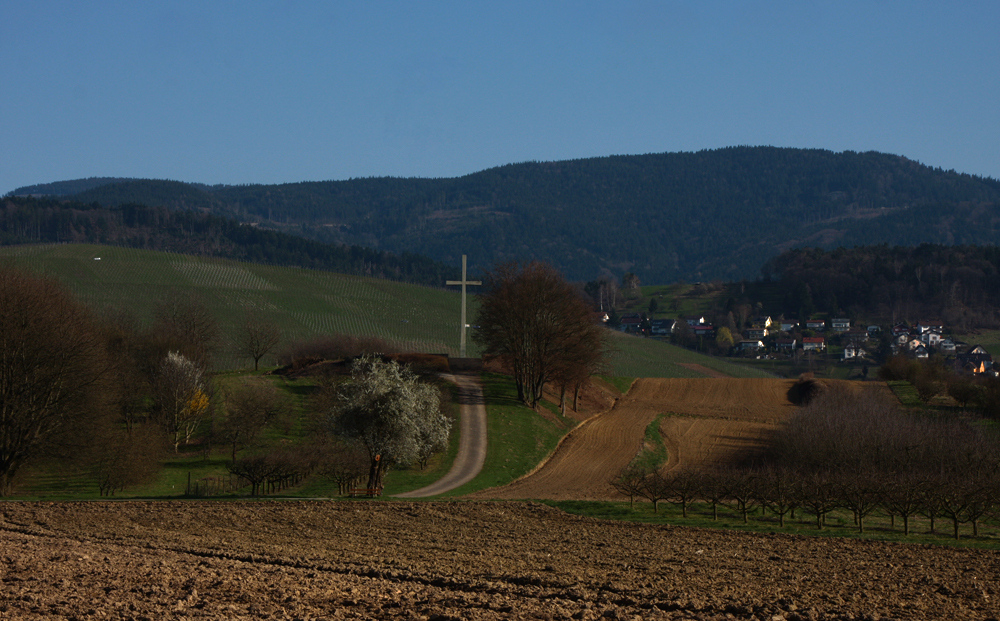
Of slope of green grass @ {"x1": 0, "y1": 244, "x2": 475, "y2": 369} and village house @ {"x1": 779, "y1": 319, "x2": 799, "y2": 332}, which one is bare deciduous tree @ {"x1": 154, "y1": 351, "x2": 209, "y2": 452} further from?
village house @ {"x1": 779, "y1": 319, "x2": 799, "y2": 332}

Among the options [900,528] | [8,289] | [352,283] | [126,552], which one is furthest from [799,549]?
[352,283]

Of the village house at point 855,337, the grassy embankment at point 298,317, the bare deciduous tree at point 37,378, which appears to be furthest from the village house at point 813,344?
the bare deciduous tree at point 37,378

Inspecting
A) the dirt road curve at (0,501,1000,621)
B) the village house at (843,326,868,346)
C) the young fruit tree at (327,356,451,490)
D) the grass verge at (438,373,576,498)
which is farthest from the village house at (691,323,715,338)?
the dirt road curve at (0,501,1000,621)

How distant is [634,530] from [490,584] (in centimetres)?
970

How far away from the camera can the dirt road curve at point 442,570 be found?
13609 millimetres

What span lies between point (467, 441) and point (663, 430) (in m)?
15.0

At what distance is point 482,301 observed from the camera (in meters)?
58.8

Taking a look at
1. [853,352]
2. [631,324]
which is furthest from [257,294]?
[853,352]

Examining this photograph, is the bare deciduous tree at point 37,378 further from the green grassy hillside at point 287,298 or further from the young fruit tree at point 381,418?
the green grassy hillside at point 287,298

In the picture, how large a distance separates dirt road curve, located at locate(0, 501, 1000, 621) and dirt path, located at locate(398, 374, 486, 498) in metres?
11.0

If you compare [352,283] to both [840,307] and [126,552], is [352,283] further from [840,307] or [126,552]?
[126,552]

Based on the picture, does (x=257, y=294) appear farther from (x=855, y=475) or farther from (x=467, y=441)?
(x=855, y=475)

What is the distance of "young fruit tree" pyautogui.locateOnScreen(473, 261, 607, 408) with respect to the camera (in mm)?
56281

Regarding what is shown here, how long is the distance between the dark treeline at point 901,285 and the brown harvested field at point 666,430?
123995mm
